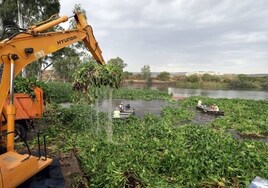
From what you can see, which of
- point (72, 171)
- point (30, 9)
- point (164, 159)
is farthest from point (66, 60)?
point (164, 159)

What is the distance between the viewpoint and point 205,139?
7695 millimetres

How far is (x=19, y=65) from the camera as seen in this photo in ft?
16.1

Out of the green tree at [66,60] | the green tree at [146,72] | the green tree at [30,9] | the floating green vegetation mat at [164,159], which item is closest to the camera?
the floating green vegetation mat at [164,159]

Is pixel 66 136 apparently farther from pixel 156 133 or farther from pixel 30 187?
pixel 30 187

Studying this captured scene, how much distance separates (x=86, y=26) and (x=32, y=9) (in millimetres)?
13922

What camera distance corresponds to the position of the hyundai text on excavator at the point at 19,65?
11.6 feet

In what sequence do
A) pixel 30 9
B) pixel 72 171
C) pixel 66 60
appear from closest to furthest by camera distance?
1. pixel 72 171
2. pixel 30 9
3. pixel 66 60

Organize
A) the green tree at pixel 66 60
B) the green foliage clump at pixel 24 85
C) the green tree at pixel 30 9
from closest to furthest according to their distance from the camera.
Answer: the green foliage clump at pixel 24 85, the green tree at pixel 30 9, the green tree at pixel 66 60

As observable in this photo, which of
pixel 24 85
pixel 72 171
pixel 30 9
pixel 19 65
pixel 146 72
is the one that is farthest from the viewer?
pixel 146 72

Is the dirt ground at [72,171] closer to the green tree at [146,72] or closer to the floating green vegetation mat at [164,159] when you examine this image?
the floating green vegetation mat at [164,159]

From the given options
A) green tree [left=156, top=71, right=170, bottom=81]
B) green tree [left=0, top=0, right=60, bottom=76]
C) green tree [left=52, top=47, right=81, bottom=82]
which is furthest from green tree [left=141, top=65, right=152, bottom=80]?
green tree [left=0, top=0, right=60, bottom=76]

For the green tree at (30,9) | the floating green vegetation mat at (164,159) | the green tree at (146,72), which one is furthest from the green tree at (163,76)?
the floating green vegetation mat at (164,159)

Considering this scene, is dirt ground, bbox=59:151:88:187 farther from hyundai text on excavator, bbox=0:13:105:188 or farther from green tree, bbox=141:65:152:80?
green tree, bbox=141:65:152:80

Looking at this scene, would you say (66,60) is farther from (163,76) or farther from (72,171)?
(163,76)
